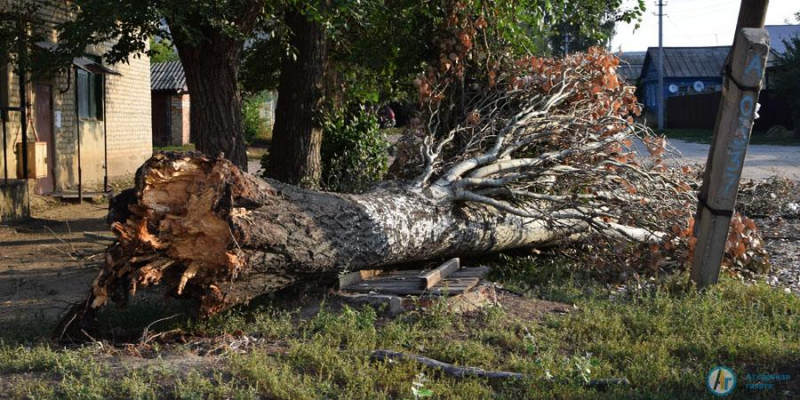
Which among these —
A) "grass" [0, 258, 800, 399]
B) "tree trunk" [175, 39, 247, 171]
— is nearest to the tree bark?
"tree trunk" [175, 39, 247, 171]

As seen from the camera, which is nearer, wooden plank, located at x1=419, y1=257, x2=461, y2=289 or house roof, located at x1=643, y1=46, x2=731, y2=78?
wooden plank, located at x1=419, y1=257, x2=461, y2=289

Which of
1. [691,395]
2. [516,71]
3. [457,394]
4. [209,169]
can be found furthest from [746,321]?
[516,71]

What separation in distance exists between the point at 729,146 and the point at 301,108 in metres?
Result: 5.93

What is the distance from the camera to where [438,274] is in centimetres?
654

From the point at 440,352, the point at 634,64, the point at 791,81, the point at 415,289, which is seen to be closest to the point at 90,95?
the point at 415,289

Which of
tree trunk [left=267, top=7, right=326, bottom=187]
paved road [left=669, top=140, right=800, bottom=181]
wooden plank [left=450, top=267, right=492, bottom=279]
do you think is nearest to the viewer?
wooden plank [left=450, top=267, right=492, bottom=279]

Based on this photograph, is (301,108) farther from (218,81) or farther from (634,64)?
(634,64)

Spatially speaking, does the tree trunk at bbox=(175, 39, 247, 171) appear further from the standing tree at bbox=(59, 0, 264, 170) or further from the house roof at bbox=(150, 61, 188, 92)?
the house roof at bbox=(150, 61, 188, 92)

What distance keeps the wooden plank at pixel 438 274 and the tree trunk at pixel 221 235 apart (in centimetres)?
47

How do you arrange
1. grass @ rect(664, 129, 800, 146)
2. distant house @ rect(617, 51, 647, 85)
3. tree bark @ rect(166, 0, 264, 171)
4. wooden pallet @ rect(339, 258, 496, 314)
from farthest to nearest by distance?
distant house @ rect(617, 51, 647, 85)
grass @ rect(664, 129, 800, 146)
tree bark @ rect(166, 0, 264, 171)
wooden pallet @ rect(339, 258, 496, 314)

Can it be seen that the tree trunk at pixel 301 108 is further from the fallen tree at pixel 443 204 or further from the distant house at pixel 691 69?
the distant house at pixel 691 69

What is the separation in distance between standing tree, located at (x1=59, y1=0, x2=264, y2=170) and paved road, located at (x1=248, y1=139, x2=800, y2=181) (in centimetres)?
970

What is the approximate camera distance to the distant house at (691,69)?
51.2m

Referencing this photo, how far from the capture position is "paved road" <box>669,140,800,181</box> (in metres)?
17.8
